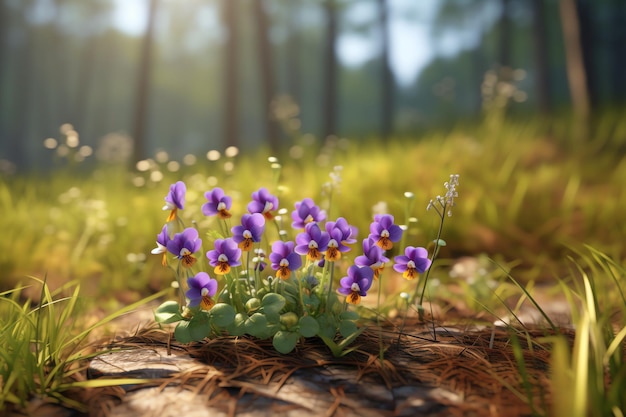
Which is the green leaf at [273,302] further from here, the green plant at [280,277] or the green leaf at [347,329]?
the green leaf at [347,329]

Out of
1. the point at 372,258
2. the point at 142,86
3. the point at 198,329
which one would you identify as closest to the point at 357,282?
the point at 372,258

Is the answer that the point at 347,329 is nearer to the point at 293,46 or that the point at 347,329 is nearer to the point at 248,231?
the point at 248,231

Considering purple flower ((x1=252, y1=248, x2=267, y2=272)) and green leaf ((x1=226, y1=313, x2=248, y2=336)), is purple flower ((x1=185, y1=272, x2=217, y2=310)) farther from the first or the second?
purple flower ((x1=252, y1=248, x2=267, y2=272))

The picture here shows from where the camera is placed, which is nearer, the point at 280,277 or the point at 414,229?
the point at 280,277

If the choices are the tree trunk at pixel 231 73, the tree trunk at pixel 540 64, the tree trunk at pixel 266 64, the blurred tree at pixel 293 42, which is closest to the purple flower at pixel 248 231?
the tree trunk at pixel 266 64

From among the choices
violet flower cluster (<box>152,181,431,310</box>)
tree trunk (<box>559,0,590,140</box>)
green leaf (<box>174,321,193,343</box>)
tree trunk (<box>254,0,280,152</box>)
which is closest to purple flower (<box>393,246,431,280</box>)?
violet flower cluster (<box>152,181,431,310</box>)

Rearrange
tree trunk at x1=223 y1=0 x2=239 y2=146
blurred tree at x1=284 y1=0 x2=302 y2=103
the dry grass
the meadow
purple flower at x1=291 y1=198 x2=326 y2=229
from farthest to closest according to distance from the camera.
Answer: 1. blurred tree at x1=284 y1=0 x2=302 y2=103
2. tree trunk at x1=223 y1=0 x2=239 y2=146
3. the meadow
4. purple flower at x1=291 y1=198 x2=326 y2=229
5. the dry grass

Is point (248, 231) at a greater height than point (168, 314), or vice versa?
point (248, 231)
